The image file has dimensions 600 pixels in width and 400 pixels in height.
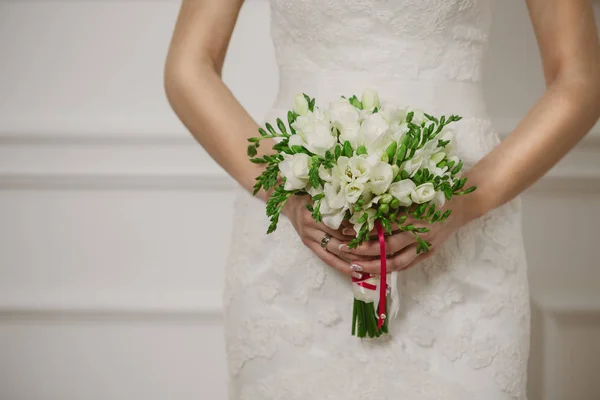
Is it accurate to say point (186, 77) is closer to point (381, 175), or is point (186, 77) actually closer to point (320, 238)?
point (320, 238)

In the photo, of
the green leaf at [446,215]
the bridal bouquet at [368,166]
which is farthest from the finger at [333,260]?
the green leaf at [446,215]

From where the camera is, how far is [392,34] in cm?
166

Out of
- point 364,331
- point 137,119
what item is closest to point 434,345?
point 364,331

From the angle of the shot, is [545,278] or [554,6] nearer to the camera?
[554,6]

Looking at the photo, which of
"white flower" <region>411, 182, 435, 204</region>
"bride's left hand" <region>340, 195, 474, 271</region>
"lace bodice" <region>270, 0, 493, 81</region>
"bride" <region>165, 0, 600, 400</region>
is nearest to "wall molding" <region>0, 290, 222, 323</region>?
"bride" <region>165, 0, 600, 400</region>

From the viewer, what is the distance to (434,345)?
1637 millimetres

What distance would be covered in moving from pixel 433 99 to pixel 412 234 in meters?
0.37

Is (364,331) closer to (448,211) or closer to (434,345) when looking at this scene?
(434,345)

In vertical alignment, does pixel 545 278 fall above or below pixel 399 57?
below

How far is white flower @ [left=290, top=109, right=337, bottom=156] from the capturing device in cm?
129

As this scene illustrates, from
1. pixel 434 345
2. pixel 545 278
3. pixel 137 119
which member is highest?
pixel 137 119

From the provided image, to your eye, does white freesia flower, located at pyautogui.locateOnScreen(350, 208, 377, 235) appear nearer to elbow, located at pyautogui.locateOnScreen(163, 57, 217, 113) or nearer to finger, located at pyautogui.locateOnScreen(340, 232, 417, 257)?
finger, located at pyautogui.locateOnScreen(340, 232, 417, 257)

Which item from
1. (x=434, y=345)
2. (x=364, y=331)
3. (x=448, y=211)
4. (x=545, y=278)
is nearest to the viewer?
(x=448, y=211)

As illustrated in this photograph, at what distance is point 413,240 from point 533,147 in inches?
12.3
